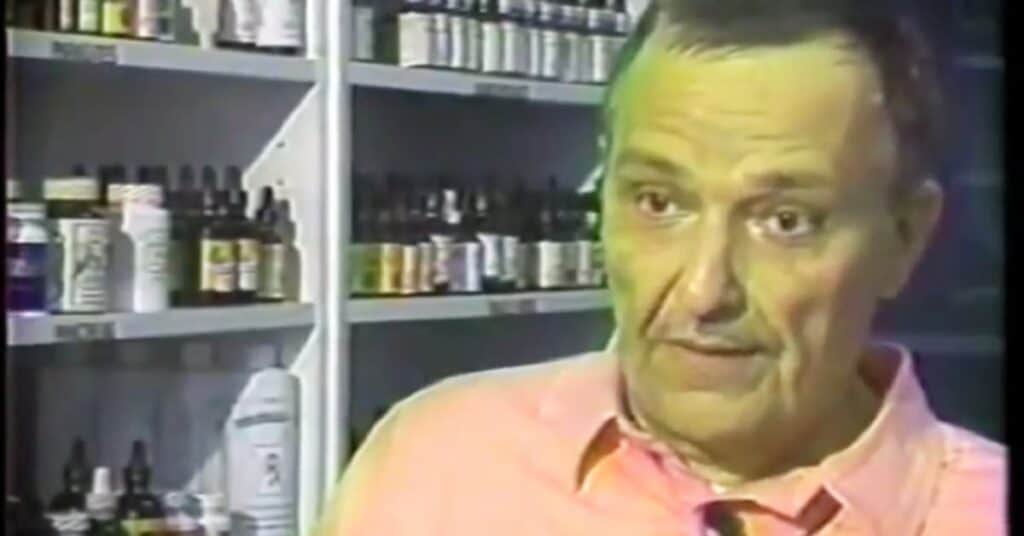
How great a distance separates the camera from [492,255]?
6.18 feet

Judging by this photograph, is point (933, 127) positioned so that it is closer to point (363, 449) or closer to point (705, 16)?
point (705, 16)

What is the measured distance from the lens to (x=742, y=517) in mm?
1726

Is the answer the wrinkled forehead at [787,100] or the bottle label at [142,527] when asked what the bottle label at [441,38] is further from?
the bottle label at [142,527]

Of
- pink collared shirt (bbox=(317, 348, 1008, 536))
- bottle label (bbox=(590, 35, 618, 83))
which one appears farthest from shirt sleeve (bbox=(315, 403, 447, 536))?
bottle label (bbox=(590, 35, 618, 83))

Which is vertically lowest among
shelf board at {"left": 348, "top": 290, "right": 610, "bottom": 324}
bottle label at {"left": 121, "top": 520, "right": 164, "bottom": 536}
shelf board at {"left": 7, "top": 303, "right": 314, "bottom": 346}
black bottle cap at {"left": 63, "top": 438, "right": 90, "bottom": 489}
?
bottle label at {"left": 121, "top": 520, "right": 164, "bottom": 536}

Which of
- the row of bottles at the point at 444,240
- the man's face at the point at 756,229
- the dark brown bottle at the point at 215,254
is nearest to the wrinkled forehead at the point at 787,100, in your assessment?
the man's face at the point at 756,229

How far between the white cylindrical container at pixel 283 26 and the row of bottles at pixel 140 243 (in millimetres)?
119

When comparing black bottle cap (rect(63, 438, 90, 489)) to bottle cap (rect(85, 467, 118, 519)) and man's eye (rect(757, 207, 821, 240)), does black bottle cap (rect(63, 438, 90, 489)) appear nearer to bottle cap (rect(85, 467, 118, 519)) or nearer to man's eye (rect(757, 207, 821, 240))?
bottle cap (rect(85, 467, 118, 519))

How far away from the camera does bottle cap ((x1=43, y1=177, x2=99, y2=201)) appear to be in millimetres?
1859

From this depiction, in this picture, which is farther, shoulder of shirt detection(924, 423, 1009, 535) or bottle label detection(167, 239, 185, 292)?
bottle label detection(167, 239, 185, 292)

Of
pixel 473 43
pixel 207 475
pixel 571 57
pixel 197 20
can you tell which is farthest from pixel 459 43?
pixel 207 475

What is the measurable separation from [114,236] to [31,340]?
0.12 metres

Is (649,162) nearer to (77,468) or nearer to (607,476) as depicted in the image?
(607,476)

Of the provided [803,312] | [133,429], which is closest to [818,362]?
[803,312]
